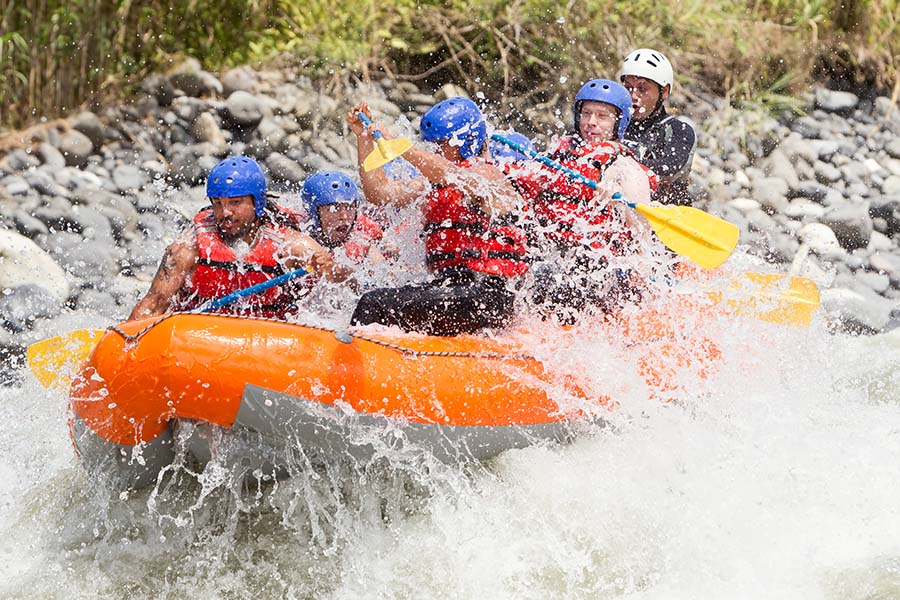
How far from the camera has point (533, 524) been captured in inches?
195

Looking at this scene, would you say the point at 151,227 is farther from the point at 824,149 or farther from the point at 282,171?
the point at 824,149

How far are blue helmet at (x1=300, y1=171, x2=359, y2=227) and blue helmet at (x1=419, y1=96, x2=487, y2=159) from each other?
0.92 metres

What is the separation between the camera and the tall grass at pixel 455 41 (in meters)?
9.34

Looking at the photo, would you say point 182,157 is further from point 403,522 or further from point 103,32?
point 403,522

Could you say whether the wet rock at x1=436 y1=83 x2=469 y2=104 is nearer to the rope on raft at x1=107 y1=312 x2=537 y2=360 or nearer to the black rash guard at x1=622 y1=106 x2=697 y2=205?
the black rash guard at x1=622 y1=106 x2=697 y2=205

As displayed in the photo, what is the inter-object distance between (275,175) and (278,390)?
515 cm

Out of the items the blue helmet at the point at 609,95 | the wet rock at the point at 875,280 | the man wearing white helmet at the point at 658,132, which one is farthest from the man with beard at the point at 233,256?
the wet rock at the point at 875,280

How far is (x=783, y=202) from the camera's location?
9727 mm

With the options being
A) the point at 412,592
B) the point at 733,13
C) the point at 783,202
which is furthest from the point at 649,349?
the point at 733,13

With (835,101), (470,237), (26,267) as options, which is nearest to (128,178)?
(26,267)

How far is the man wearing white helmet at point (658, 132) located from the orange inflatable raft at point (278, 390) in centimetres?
174

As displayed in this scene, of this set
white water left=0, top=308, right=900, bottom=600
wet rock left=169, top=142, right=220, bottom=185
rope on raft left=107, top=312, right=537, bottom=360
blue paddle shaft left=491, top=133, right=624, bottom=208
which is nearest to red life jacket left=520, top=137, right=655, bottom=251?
blue paddle shaft left=491, top=133, right=624, bottom=208

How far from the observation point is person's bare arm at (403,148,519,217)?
5062 millimetres

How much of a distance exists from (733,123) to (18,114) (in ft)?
Answer: 20.1
